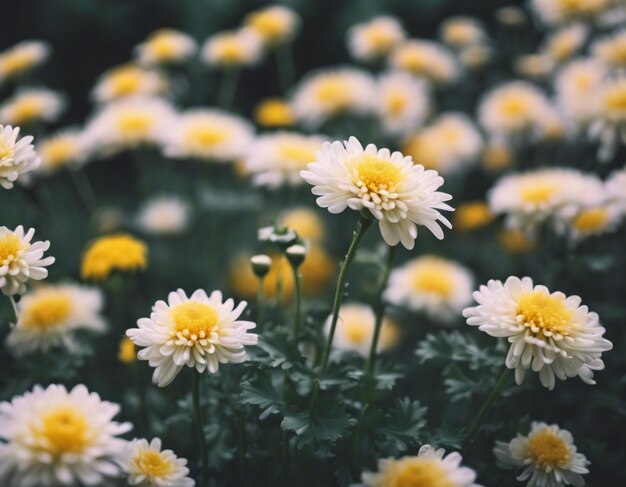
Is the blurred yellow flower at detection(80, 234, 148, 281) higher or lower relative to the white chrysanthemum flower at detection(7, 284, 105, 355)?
higher


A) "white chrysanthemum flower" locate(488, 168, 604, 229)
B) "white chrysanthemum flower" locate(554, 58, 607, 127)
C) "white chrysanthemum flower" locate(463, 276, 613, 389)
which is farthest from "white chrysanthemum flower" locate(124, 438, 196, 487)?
"white chrysanthemum flower" locate(554, 58, 607, 127)

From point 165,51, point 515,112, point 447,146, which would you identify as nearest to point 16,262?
point 165,51

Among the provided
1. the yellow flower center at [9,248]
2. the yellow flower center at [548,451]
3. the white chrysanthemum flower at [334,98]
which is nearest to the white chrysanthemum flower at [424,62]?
the white chrysanthemum flower at [334,98]

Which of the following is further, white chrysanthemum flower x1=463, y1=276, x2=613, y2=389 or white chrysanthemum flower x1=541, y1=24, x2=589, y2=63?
white chrysanthemum flower x1=541, y1=24, x2=589, y2=63

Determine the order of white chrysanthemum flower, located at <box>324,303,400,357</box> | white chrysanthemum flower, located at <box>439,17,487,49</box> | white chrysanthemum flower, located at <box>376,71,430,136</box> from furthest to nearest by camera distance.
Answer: white chrysanthemum flower, located at <box>439,17,487,49</box>
white chrysanthemum flower, located at <box>376,71,430,136</box>
white chrysanthemum flower, located at <box>324,303,400,357</box>

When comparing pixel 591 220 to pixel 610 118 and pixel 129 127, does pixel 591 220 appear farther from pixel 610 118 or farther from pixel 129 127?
pixel 129 127

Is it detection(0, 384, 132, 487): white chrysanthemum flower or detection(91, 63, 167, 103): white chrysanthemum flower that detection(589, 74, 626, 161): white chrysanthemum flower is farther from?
detection(0, 384, 132, 487): white chrysanthemum flower
